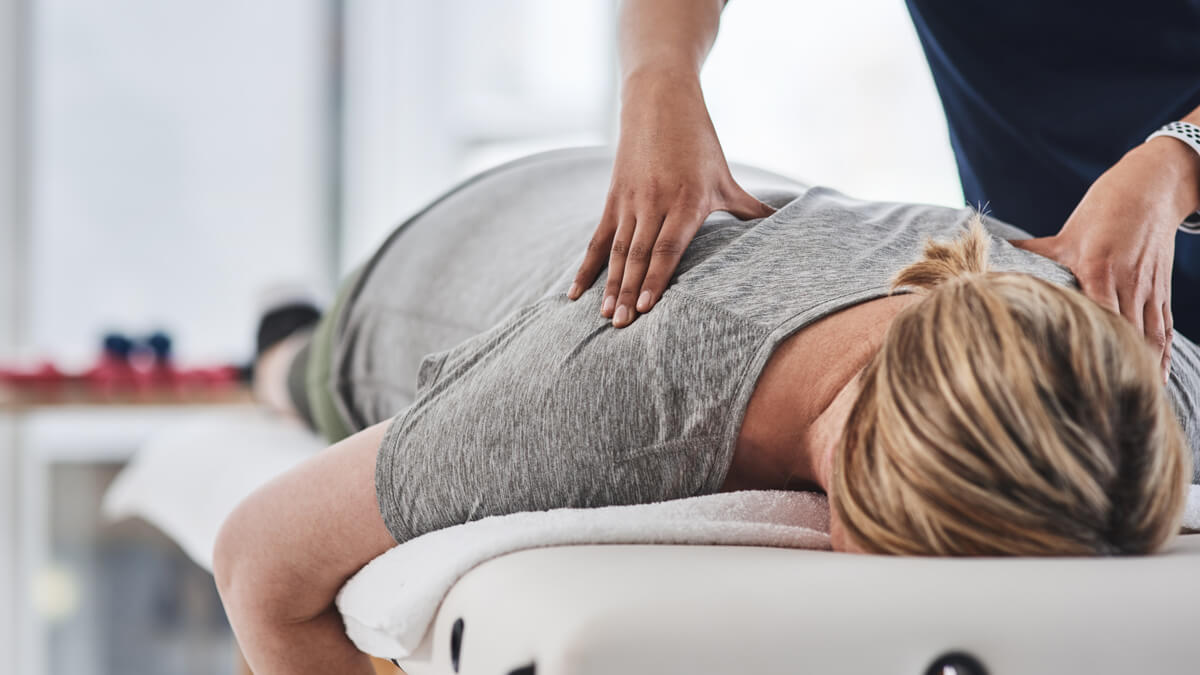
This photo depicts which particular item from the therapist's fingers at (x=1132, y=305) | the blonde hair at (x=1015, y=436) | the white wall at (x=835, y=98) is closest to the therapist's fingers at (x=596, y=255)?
the blonde hair at (x=1015, y=436)

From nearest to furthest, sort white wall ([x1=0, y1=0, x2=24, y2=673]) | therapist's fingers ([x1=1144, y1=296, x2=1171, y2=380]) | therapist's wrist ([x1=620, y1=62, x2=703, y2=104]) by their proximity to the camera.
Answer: therapist's fingers ([x1=1144, y1=296, x2=1171, y2=380]) → therapist's wrist ([x1=620, y1=62, x2=703, y2=104]) → white wall ([x1=0, y1=0, x2=24, y2=673])

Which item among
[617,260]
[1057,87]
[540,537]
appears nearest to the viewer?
[540,537]

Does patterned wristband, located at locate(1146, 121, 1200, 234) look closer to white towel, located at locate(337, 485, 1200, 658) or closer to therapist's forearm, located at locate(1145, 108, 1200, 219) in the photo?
therapist's forearm, located at locate(1145, 108, 1200, 219)

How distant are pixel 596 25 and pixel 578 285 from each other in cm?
266

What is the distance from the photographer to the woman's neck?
694 mm

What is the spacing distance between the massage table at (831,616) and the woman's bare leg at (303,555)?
0.24m

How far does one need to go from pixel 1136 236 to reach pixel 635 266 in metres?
0.40

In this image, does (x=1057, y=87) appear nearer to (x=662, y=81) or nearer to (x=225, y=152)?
(x=662, y=81)

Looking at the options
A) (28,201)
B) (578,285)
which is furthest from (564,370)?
(28,201)

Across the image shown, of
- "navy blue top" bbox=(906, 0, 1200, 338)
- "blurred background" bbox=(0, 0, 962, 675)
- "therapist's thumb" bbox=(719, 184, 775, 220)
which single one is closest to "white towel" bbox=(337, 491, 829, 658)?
"therapist's thumb" bbox=(719, 184, 775, 220)

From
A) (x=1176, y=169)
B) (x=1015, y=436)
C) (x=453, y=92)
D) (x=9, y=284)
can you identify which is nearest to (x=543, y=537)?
(x=1015, y=436)

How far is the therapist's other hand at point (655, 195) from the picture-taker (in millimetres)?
779

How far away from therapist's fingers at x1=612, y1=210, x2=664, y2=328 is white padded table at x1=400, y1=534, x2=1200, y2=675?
26 centimetres

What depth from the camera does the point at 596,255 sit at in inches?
32.9
